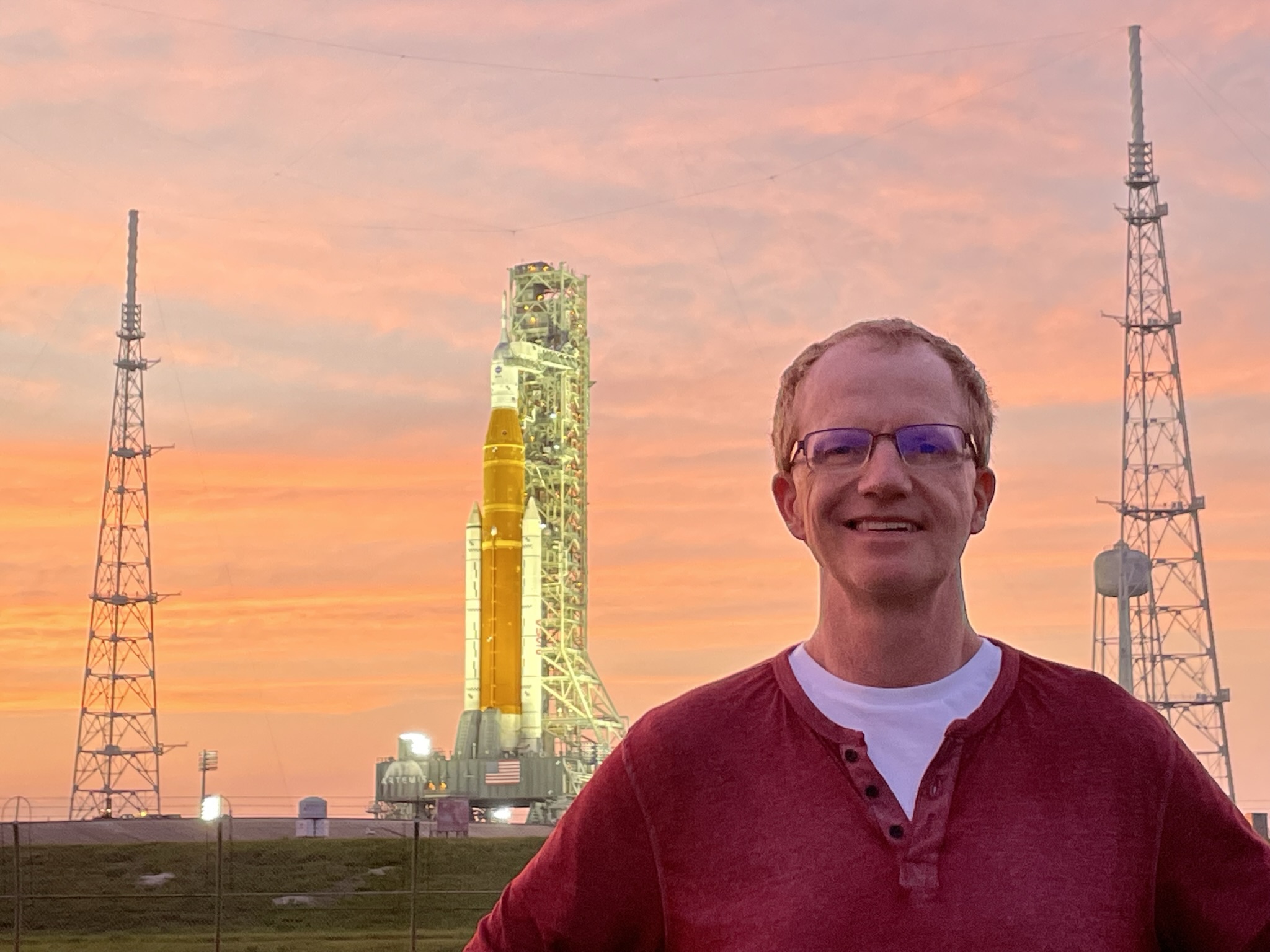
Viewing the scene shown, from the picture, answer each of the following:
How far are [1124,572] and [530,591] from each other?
2053 centimetres

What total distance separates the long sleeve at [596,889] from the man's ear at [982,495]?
74 centimetres

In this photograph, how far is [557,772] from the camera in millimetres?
53812

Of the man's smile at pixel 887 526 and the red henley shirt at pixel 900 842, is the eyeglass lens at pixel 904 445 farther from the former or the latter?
the red henley shirt at pixel 900 842

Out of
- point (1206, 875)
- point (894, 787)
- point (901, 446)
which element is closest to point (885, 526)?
point (901, 446)

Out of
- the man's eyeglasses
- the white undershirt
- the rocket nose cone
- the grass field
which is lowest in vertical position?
the grass field

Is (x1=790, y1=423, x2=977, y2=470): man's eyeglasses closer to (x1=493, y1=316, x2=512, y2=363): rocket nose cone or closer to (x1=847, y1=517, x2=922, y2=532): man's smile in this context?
(x1=847, y1=517, x2=922, y2=532): man's smile

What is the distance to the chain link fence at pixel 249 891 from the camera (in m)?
25.1

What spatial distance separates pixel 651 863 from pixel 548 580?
188ft

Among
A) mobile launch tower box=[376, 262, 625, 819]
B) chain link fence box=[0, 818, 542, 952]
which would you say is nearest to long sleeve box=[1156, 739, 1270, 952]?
chain link fence box=[0, 818, 542, 952]

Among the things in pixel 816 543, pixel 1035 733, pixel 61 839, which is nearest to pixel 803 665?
pixel 816 543

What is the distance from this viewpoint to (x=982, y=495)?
3090 mm

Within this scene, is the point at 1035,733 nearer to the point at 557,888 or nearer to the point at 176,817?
the point at 557,888

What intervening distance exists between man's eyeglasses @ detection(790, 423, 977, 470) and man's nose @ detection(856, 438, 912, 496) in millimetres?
11

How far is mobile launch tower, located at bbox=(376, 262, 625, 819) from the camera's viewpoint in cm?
5472
